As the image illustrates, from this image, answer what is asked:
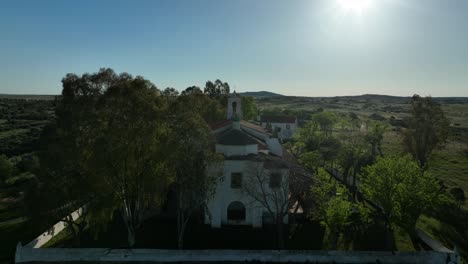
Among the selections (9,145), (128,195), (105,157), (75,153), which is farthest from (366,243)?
(9,145)

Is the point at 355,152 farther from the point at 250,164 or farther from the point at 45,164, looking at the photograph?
the point at 45,164

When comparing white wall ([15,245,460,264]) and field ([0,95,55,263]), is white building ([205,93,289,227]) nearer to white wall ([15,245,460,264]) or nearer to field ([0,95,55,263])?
white wall ([15,245,460,264])

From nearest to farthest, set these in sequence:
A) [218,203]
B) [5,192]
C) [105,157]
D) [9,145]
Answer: [105,157]
[218,203]
[5,192]
[9,145]

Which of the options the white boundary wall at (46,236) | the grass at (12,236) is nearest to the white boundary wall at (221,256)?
the white boundary wall at (46,236)

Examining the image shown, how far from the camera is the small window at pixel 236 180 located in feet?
86.2

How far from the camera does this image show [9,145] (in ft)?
227

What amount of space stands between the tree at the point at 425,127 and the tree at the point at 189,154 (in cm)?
3250

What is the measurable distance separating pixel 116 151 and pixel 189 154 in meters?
4.64

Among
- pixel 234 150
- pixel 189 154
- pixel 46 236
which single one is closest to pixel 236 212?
pixel 234 150

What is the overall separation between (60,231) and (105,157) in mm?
13436

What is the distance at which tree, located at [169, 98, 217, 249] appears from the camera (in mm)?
19984

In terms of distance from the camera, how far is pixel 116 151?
18.5m

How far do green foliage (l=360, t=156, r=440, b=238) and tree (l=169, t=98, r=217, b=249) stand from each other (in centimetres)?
1276

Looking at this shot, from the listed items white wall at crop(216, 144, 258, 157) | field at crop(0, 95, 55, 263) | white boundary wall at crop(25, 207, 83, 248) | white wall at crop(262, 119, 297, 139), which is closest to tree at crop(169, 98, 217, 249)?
white wall at crop(216, 144, 258, 157)
